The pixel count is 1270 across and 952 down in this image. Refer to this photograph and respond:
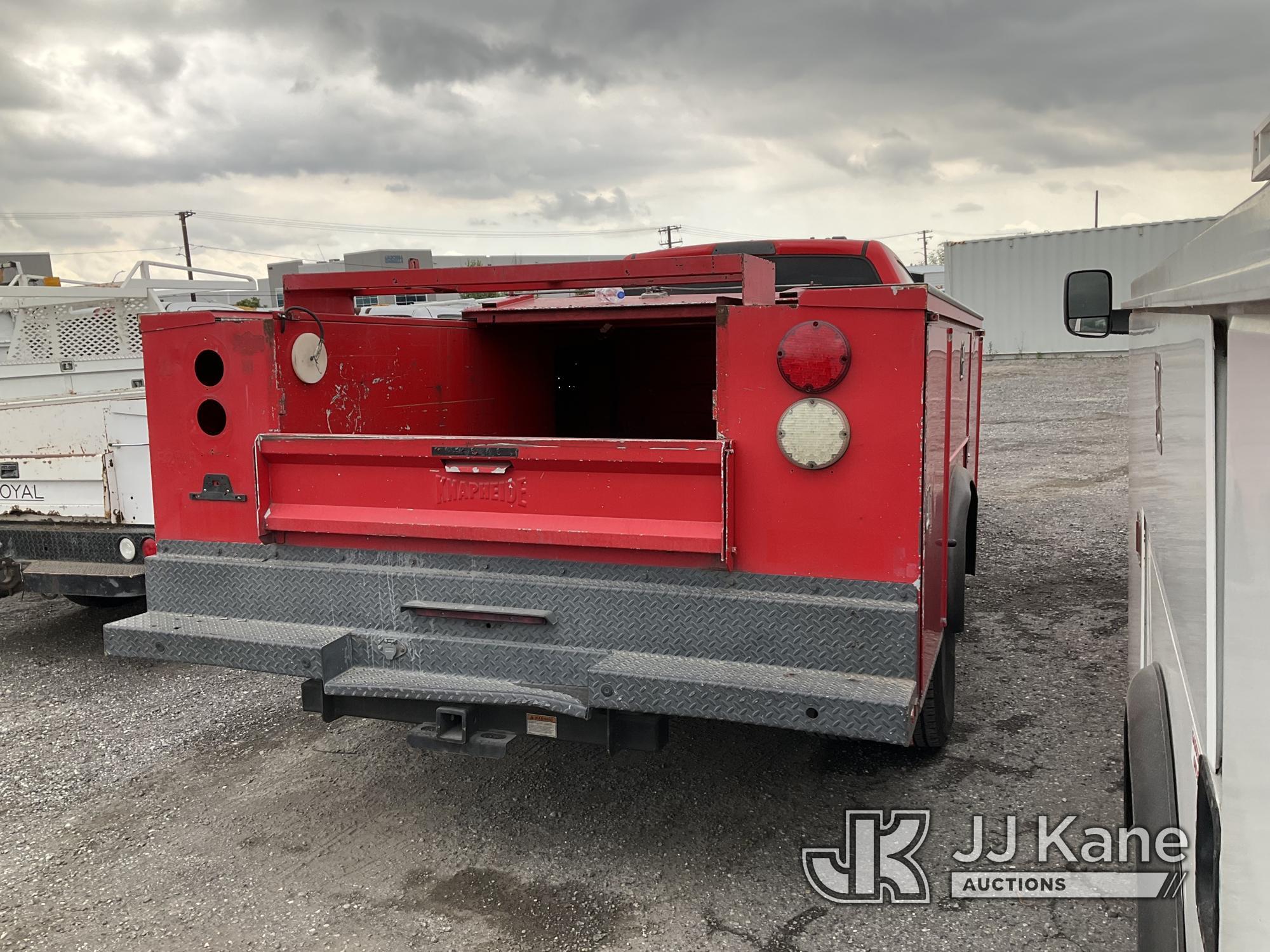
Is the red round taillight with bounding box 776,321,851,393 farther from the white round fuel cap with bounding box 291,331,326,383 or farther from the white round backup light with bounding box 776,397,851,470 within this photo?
the white round fuel cap with bounding box 291,331,326,383

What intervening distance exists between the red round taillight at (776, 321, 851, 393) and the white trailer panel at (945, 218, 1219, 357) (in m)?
28.0

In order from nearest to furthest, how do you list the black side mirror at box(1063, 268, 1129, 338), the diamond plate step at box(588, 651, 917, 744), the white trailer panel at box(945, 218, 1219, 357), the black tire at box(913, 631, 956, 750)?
the diamond plate step at box(588, 651, 917, 744) → the black tire at box(913, 631, 956, 750) → the black side mirror at box(1063, 268, 1129, 338) → the white trailer panel at box(945, 218, 1219, 357)

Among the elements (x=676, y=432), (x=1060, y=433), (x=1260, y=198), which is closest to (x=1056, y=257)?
(x=1060, y=433)

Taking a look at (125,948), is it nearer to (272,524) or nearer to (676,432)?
(272,524)

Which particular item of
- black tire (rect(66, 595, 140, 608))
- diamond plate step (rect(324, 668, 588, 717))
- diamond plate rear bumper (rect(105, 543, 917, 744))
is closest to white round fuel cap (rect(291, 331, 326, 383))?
diamond plate rear bumper (rect(105, 543, 917, 744))

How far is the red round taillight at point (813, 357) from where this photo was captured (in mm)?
2850

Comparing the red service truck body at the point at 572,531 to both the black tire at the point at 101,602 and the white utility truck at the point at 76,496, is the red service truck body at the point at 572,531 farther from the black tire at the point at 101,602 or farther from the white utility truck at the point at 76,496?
the black tire at the point at 101,602

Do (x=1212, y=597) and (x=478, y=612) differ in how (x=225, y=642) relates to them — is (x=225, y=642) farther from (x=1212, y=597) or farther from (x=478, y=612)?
(x=1212, y=597)

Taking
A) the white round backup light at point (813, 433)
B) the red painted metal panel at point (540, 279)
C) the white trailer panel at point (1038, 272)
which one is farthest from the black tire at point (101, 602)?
the white trailer panel at point (1038, 272)

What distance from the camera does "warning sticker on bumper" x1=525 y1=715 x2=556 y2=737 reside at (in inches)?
126

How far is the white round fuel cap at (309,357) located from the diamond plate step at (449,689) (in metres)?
1.13

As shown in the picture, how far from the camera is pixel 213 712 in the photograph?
493cm

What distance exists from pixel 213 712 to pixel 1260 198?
4973 mm

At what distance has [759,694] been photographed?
288 cm
